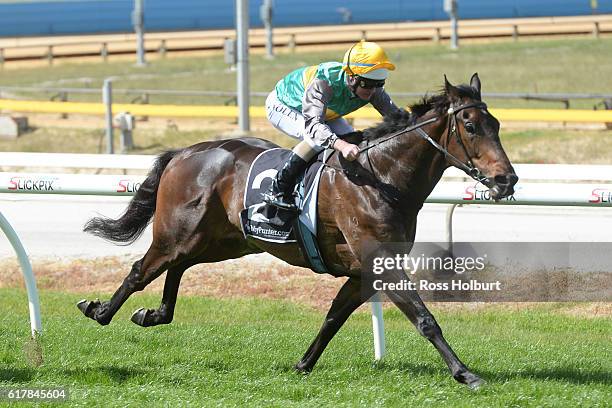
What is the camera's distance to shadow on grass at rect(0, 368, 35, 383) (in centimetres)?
589

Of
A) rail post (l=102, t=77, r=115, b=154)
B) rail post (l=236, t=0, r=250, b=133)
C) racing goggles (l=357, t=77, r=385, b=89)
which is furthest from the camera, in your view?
rail post (l=236, t=0, r=250, b=133)

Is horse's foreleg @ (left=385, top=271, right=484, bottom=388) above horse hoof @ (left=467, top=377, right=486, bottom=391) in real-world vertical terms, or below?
above

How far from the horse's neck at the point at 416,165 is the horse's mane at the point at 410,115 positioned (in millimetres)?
106

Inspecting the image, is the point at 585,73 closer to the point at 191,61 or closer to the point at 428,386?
the point at 191,61

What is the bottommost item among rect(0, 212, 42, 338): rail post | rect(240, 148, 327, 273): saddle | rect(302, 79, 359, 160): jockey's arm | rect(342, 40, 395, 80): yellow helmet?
rect(0, 212, 42, 338): rail post

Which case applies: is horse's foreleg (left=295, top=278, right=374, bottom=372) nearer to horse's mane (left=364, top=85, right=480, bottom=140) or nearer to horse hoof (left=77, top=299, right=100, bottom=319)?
horse's mane (left=364, top=85, right=480, bottom=140)

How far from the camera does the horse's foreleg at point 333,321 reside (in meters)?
6.20

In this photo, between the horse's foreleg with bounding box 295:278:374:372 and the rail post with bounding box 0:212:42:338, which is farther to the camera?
the rail post with bounding box 0:212:42:338

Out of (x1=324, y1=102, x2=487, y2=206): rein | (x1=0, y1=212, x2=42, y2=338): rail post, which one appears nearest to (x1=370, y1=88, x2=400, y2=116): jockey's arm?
(x1=324, y1=102, x2=487, y2=206): rein

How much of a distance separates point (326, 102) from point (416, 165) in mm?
619

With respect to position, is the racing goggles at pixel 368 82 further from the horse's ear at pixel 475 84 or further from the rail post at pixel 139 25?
the rail post at pixel 139 25

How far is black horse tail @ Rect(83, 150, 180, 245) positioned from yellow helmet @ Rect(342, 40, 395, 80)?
166 centimetres

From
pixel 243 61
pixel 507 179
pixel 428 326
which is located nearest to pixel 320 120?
pixel 507 179

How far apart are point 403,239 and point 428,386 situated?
0.78 metres
